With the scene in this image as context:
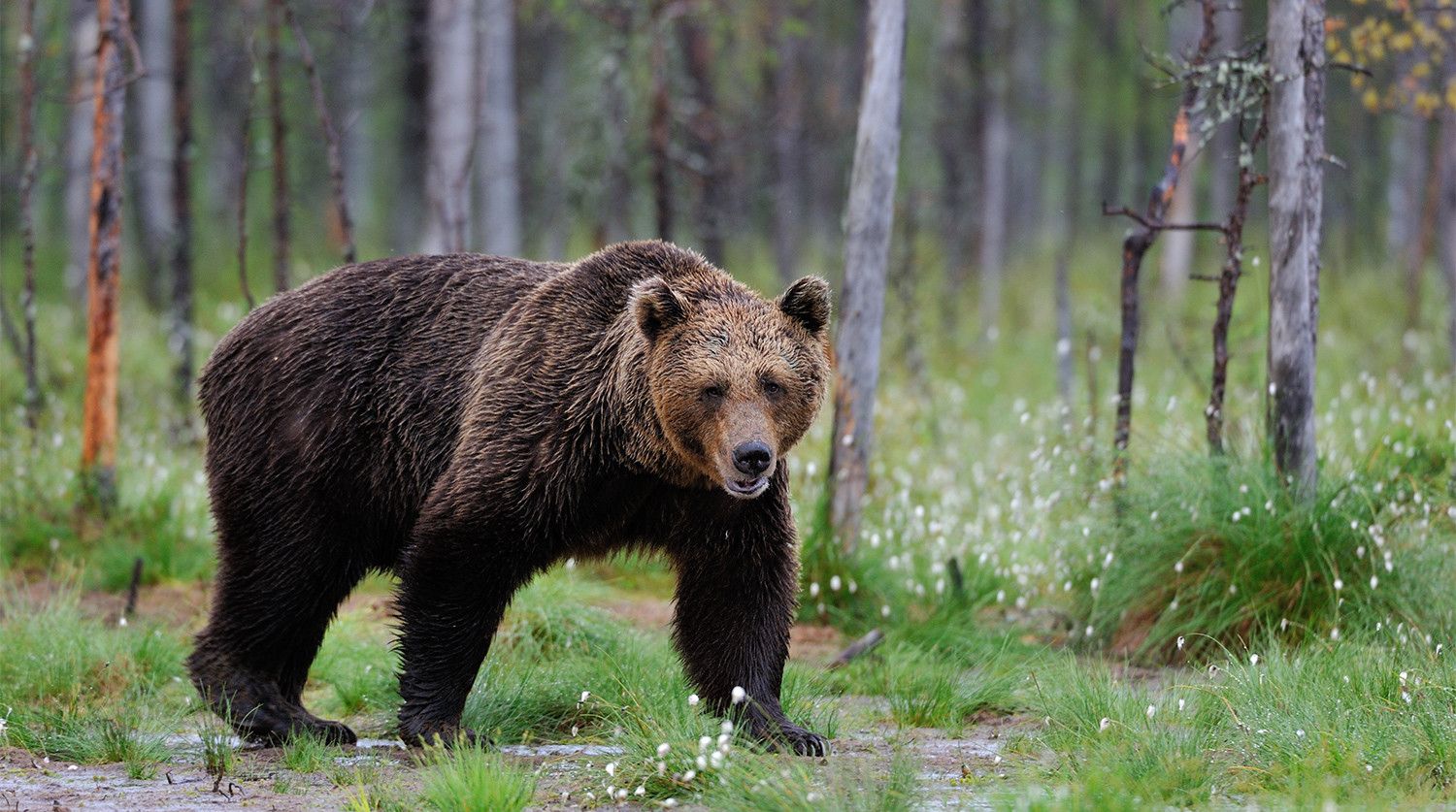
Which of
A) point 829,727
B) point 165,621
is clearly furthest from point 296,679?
point 829,727

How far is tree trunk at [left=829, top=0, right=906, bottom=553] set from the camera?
7840 mm

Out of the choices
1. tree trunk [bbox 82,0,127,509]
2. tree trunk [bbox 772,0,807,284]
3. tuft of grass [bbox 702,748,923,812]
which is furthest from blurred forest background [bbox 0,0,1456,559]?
tuft of grass [bbox 702,748,923,812]

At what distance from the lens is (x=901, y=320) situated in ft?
42.9

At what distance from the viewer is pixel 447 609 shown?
5133 mm

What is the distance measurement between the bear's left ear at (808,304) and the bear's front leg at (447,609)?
126 cm

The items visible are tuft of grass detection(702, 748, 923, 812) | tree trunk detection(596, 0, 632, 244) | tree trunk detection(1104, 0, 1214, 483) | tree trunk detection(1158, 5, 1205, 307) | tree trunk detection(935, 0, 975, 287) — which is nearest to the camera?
tuft of grass detection(702, 748, 923, 812)

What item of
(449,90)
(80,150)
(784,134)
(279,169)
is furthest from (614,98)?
(80,150)

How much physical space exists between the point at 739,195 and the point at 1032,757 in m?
18.7

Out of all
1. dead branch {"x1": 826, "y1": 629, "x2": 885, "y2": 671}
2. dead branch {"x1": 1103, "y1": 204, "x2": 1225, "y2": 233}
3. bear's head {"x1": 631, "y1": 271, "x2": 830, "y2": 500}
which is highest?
dead branch {"x1": 1103, "y1": 204, "x2": 1225, "y2": 233}

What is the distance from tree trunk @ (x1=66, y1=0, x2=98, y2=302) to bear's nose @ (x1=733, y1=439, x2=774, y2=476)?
1251cm

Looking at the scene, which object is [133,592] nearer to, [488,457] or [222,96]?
[488,457]

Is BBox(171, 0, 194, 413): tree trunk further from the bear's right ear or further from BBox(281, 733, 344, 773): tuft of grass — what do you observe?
the bear's right ear

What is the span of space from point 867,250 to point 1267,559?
267 cm

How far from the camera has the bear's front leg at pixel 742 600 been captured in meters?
5.20
